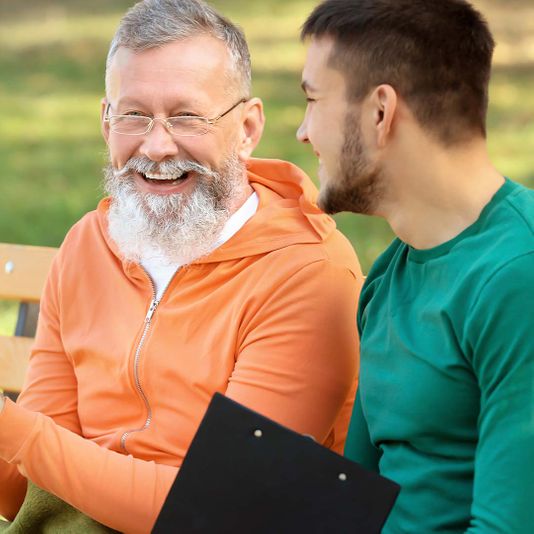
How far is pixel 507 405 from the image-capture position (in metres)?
2.14

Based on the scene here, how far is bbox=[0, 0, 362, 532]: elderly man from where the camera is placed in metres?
2.71

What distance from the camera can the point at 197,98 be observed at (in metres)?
2.90

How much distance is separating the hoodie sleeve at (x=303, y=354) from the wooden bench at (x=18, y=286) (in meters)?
0.94

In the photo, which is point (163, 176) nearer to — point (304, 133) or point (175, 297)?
point (175, 297)

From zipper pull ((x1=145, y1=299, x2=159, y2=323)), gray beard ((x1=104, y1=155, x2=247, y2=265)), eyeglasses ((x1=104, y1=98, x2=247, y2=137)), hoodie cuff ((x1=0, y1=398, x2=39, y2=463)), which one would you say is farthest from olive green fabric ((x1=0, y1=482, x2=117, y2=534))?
eyeglasses ((x1=104, y1=98, x2=247, y2=137))

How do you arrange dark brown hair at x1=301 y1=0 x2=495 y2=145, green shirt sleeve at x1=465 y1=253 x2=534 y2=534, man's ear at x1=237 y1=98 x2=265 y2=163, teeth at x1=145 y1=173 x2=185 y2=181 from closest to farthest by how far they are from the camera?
green shirt sleeve at x1=465 y1=253 x2=534 y2=534 < dark brown hair at x1=301 y1=0 x2=495 y2=145 < teeth at x1=145 y1=173 x2=185 y2=181 < man's ear at x1=237 y1=98 x2=265 y2=163

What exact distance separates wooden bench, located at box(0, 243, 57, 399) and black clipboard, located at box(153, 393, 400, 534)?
1434 millimetres

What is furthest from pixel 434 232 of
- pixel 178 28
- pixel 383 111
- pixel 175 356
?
pixel 178 28

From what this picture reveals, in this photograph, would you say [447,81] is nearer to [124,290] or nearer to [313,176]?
[124,290]

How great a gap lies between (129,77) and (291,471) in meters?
1.16

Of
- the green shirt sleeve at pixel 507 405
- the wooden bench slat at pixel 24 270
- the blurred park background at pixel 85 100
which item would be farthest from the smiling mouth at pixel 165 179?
the blurred park background at pixel 85 100

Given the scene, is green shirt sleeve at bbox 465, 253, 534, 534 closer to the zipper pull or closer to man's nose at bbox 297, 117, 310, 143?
man's nose at bbox 297, 117, 310, 143

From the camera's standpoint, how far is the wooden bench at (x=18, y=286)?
3.51 m

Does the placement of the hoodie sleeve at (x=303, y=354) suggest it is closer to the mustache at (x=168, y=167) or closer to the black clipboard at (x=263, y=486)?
the mustache at (x=168, y=167)
